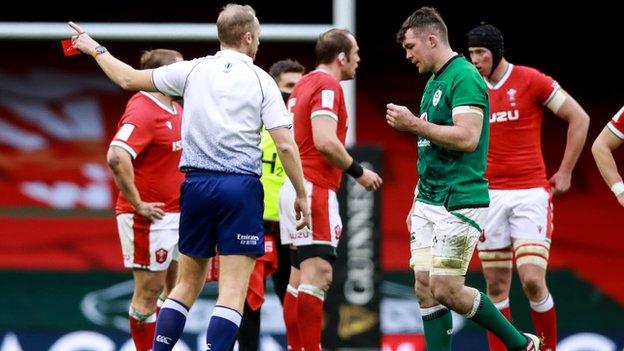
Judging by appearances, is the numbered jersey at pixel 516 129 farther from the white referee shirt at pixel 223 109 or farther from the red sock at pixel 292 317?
the white referee shirt at pixel 223 109

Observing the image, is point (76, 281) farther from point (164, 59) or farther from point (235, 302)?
point (235, 302)

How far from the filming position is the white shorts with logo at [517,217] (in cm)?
772

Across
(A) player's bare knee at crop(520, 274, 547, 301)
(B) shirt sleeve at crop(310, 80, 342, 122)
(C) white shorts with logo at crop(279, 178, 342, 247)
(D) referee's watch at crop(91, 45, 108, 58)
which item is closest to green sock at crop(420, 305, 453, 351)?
(C) white shorts with logo at crop(279, 178, 342, 247)

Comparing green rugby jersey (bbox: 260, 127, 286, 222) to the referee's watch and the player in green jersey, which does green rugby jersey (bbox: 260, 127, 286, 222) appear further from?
the referee's watch

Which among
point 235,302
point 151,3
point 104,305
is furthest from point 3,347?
point 235,302

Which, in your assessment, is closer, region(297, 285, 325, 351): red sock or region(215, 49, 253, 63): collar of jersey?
region(215, 49, 253, 63): collar of jersey

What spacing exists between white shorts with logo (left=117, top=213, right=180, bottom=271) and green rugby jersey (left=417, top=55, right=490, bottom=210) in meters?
1.84

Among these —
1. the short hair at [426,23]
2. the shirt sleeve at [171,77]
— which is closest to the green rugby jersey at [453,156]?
the short hair at [426,23]

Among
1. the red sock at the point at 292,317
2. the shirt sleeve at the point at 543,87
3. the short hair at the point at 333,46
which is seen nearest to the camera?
the short hair at the point at 333,46

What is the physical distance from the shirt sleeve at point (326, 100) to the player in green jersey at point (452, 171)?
2.93 feet

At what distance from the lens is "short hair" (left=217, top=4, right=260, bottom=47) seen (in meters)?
6.27

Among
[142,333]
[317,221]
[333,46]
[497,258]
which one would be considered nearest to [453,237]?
[317,221]

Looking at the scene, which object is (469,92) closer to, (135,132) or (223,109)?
(223,109)

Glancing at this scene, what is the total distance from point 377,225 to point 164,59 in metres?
1.59
